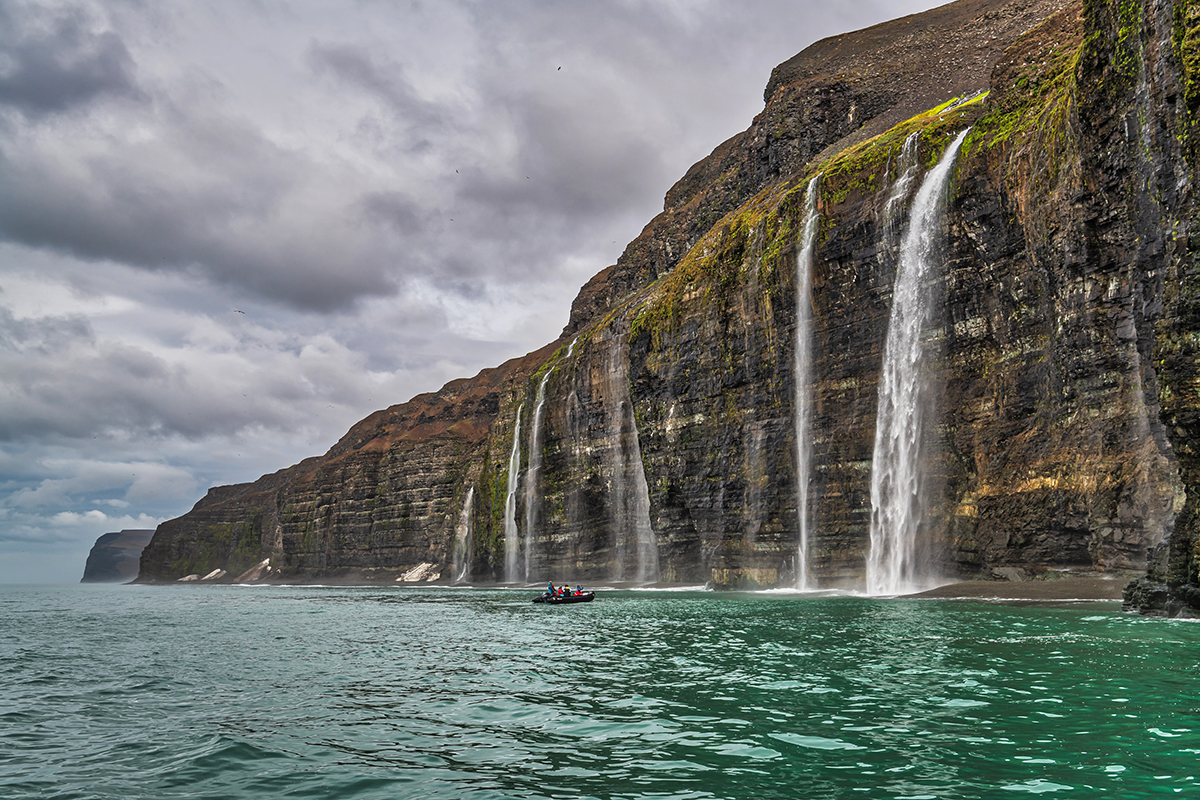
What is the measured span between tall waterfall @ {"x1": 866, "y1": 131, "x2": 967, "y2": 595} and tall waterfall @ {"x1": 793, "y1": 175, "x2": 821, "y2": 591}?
553 centimetres

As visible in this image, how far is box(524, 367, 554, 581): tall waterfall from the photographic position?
9231 centimetres

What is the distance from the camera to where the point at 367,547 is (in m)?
140

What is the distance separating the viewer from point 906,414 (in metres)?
46.3

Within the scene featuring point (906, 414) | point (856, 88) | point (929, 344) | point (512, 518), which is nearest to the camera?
point (929, 344)

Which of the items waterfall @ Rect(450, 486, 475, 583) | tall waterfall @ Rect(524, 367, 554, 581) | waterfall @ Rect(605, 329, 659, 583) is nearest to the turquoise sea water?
waterfall @ Rect(605, 329, 659, 583)

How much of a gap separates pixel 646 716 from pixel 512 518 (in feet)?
279

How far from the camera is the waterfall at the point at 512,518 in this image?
3816 inches

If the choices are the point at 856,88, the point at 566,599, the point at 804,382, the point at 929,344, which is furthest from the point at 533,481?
the point at 856,88

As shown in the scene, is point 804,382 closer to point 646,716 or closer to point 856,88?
point 646,716

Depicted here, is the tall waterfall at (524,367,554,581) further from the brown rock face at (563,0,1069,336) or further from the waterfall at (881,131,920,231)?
the waterfall at (881,131,920,231)

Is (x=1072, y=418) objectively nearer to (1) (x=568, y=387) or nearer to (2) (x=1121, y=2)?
(2) (x=1121, y=2)

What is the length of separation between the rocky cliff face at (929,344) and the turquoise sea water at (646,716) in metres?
10.4

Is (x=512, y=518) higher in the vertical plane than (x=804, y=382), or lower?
lower

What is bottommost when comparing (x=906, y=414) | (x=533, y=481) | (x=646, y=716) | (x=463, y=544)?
(x=463, y=544)
